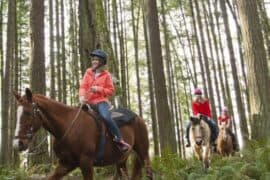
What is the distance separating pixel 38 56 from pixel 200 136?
203 inches

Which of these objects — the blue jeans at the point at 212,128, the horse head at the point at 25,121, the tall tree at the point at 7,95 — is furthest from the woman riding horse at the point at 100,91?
the tall tree at the point at 7,95

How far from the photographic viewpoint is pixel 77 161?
7.02m

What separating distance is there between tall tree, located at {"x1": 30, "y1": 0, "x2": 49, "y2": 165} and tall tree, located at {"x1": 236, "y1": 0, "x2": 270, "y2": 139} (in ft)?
17.6

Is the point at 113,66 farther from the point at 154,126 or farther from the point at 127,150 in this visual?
the point at 154,126

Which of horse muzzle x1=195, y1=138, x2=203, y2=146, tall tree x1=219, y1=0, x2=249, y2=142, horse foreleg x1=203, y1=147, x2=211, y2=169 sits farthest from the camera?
tall tree x1=219, y1=0, x2=249, y2=142

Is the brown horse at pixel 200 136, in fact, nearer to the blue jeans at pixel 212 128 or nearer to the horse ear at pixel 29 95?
the blue jeans at pixel 212 128

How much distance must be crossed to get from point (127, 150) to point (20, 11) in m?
19.4

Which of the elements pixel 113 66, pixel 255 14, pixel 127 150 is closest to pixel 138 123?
pixel 127 150

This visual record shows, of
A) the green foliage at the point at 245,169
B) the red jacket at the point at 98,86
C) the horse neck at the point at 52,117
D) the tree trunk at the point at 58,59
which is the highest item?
the tree trunk at the point at 58,59

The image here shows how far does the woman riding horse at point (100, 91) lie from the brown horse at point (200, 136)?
5.19 meters

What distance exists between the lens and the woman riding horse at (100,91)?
7680 mm

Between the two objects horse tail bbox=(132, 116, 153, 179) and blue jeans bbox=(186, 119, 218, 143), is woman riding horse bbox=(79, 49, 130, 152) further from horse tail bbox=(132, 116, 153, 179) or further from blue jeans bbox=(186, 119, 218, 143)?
blue jeans bbox=(186, 119, 218, 143)

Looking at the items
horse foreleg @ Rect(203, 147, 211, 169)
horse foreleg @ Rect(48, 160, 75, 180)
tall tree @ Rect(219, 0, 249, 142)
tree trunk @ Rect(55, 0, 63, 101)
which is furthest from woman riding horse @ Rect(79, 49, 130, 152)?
tree trunk @ Rect(55, 0, 63, 101)

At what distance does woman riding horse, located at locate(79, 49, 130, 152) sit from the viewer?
25.2ft
